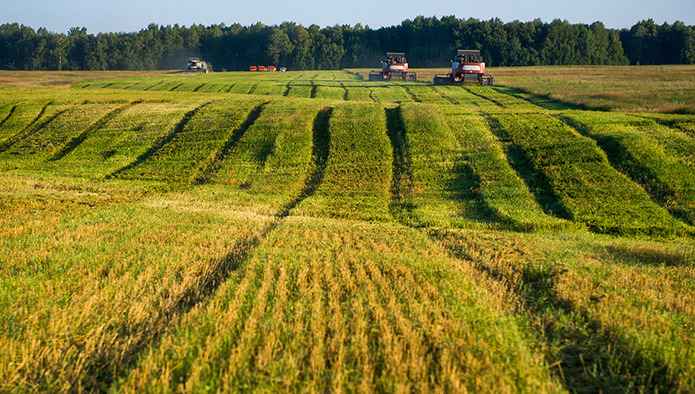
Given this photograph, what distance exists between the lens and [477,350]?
6.22 metres

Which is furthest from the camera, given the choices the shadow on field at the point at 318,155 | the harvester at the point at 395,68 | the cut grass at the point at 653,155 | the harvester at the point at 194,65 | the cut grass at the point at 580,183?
the harvester at the point at 194,65

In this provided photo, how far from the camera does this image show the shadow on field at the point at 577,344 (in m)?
5.90

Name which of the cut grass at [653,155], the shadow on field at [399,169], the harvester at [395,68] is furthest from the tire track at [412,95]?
the cut grass at [653,155]

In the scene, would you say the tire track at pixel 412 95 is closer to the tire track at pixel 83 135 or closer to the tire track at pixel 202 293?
the tire track at pixel 83 135

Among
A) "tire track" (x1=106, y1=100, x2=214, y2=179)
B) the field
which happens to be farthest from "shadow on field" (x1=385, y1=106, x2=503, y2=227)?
"tire track" (x1=106, y1=100, x2=214, y2=179)

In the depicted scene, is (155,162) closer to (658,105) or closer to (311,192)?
(311,192)

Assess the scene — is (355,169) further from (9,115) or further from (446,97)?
(9,115)

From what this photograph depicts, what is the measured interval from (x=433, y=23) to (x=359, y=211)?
15746 centimetres

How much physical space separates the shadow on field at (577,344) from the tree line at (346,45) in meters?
132

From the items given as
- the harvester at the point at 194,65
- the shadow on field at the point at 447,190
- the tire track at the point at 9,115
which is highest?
the harvester at the point at 194,65

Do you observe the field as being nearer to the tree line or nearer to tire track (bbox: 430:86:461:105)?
tire track (bbox: 430:86:461:105)

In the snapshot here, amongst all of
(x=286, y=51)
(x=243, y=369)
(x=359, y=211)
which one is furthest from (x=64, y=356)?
(x=286, y=51)

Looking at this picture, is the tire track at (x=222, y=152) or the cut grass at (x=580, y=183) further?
the tire track at (x=222, y=152)

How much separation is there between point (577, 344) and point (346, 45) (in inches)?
6490
